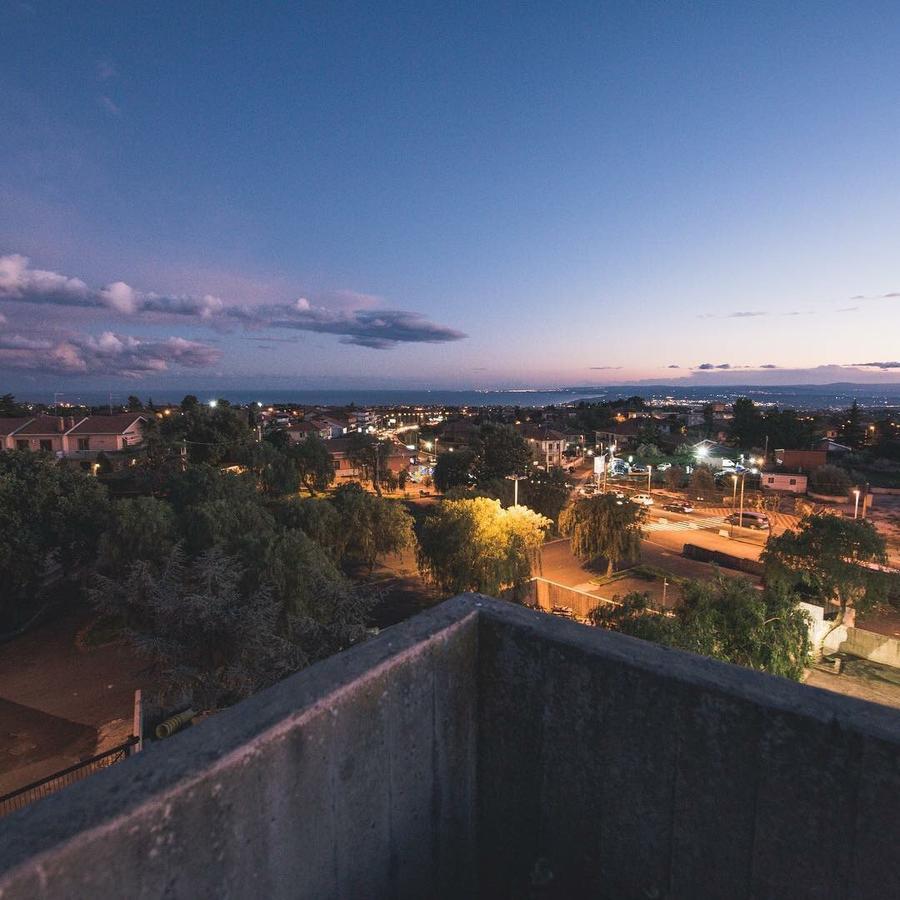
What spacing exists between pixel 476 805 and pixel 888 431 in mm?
95816

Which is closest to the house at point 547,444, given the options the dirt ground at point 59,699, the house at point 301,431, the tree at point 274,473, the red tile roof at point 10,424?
the house at point 301,431

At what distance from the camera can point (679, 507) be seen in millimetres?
40344

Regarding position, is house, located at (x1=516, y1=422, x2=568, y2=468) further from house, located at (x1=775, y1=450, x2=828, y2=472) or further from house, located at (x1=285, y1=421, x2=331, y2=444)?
house, located at (x1=285, y1=421, x2=331, y2=444)

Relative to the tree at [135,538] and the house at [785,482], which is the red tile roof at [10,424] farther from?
the house at [785,482]

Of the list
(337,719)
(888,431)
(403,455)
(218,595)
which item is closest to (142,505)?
(218,595)

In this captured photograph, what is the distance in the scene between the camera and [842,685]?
14.8 metres

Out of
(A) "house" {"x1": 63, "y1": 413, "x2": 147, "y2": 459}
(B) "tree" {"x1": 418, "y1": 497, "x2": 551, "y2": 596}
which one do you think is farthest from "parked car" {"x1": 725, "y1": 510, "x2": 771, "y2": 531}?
(A) "house" {"x1": 63, "y1": 413, "x2": 147, "y2": 459}

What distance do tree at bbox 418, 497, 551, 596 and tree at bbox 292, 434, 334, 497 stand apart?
941 inches

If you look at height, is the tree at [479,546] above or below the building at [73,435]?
below

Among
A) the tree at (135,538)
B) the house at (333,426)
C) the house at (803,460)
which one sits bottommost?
the house at (803,460)

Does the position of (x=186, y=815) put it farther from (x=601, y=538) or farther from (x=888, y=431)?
(x=888, y=431)

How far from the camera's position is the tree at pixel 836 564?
16844mm

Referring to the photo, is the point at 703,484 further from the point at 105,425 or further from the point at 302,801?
the point at 105,425

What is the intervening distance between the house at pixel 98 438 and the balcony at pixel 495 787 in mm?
53679
